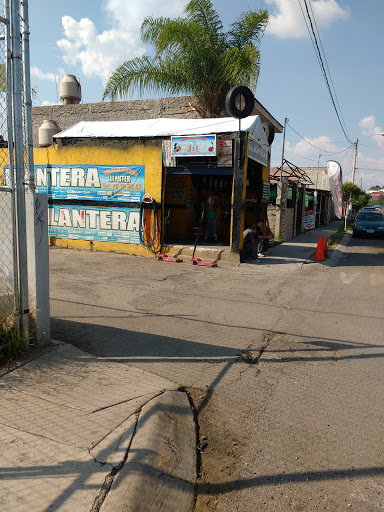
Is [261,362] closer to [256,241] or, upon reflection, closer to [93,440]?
[93,440]

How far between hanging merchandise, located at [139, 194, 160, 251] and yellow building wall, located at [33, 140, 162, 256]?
0.18 metres

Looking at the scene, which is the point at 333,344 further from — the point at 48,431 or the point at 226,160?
the point at 226,160

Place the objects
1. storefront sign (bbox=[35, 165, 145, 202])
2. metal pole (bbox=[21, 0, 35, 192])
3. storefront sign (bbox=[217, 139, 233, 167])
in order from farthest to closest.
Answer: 1. storefront sign (bbox=[35, 165, 145, 202])
2. storefront sign (bbox=[217, 139, 233, 167])
3. metal pole (bbox=[21, 0, 35, 192])

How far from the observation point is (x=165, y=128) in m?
12.7

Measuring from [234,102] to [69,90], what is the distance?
1102cm

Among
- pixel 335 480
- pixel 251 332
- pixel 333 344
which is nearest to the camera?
pixel 335 480

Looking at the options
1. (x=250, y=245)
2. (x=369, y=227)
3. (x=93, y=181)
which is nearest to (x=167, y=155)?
(x=93, y=181)

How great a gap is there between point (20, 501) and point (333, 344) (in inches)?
174

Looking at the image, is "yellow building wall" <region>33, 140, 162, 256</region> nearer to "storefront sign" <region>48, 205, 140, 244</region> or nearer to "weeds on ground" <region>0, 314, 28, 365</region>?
"storefront sign" <region>48, 205, 140, 244</region>

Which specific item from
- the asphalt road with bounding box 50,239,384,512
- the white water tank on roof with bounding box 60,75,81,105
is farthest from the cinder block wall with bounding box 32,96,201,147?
the asphalt road with bounding box 50,239,384,512

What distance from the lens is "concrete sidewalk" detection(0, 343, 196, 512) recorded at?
261 centimetres

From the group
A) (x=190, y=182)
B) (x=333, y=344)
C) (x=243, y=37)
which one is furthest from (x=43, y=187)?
(x=333, y=344)

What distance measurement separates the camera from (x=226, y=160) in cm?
1162

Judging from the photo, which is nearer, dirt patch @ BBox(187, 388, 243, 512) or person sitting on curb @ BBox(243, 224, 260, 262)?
dirt patch @ BBox(187, 388, 243, 512)
